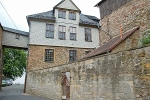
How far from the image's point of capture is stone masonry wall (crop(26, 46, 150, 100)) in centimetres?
586

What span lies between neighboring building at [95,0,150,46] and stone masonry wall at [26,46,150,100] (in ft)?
19.5

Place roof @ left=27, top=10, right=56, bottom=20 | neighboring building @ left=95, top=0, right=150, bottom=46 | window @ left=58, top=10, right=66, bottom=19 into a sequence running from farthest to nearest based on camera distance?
window @ left=58, top=10, right=66, bottom=19
roof @ left=27, top=10, right=56, bottom=20
neighboring building @ left=95, top=0, right=150, bottom=46

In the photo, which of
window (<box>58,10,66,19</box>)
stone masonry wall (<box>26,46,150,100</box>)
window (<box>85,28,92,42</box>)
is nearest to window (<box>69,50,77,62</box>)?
window (<box>85,28,92,42</box>)

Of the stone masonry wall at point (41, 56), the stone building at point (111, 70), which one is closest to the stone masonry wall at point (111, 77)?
the stone building at point (111, 70)

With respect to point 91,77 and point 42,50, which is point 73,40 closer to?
point 42,50

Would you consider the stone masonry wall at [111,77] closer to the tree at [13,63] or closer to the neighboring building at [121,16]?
the neighboring building at [121,16]

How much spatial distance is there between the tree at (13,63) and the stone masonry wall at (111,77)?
27101mm

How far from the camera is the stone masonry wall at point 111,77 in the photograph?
19.2 ft

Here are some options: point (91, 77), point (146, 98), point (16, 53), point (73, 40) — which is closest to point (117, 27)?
point (73, 40)

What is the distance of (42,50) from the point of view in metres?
19.3

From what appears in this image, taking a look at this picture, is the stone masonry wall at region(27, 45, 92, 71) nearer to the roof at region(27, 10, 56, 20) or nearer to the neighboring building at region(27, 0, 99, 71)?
the neighboring building at region(27, 0, 99, 71)

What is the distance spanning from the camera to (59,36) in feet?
66.4

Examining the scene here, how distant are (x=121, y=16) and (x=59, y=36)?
24.6ft

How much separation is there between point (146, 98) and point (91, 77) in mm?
3488
